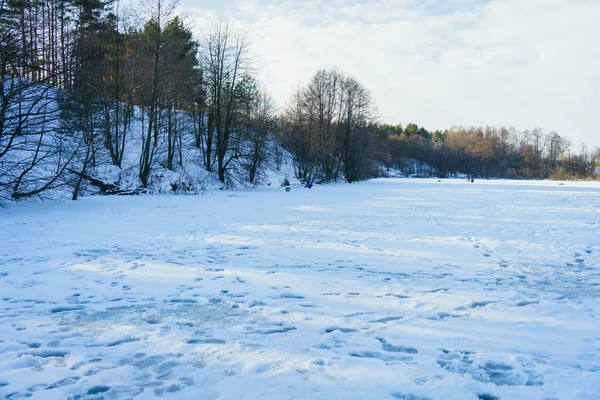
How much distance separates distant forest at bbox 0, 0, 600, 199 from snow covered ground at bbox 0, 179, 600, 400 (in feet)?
20.4

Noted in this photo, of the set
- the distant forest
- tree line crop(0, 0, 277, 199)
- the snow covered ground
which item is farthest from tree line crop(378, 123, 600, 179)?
the snow covered ground

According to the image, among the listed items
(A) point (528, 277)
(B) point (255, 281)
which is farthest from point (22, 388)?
(A) point (528, 277)

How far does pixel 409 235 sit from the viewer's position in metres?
10.0

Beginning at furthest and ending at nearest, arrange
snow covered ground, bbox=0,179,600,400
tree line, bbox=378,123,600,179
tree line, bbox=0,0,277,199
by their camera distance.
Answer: tree line, bbox=378,123,600,179
tree line, bbox=0,0,277,199
snow covered ground, bbox=0,179,600,400

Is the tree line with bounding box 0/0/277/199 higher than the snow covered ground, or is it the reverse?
the tree line with bounding box 0/0/277/199

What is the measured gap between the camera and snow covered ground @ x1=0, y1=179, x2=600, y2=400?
2990 mm

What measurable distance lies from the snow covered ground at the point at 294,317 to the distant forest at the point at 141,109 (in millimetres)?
6228

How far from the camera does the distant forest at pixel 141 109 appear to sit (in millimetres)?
13047

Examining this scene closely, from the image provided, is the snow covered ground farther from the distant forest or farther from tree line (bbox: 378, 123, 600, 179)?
tree line (bbox: 378, 123, 600, 179)

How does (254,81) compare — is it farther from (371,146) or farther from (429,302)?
(429,302)

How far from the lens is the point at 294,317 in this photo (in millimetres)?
4324

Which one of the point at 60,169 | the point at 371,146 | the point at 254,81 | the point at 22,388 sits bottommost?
the point at 22,388

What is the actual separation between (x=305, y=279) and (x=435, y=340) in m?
2.49

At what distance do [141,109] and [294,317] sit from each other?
1007 inches
